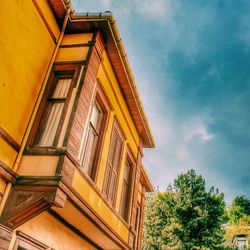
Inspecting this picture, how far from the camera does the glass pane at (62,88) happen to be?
5.87m

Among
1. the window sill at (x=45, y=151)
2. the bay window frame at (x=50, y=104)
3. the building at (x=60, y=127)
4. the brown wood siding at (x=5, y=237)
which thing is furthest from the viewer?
the bay window frame at (x=50, y=104)

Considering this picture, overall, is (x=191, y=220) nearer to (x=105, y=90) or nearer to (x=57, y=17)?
(x=105, y=90)

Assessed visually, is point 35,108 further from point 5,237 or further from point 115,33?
point 115,33

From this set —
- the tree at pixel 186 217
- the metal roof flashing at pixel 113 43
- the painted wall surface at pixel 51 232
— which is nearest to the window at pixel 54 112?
the painted wall surface at pixel 51 232

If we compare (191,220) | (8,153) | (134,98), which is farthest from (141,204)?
(191,220)

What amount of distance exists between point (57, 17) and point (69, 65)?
48.0 inches

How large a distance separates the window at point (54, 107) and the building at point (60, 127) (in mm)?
20

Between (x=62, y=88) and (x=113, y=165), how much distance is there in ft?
8.90

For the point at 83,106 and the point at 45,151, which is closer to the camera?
the point at 45,151

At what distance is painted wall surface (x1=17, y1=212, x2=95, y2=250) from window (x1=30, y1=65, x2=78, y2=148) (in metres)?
1.32

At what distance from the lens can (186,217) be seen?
2562cm

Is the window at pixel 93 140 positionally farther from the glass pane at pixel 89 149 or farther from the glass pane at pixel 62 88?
the glass pane at pixel 62 88

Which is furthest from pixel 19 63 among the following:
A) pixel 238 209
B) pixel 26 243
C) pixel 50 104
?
pixel 238 209

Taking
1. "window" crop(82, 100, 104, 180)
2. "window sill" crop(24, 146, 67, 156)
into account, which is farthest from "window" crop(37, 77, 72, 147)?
"window" crop(82, 100, 104, 180)
